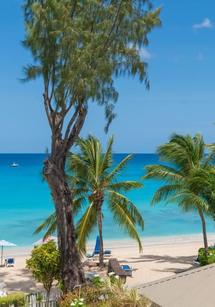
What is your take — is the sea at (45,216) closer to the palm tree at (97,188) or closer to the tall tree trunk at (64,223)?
the palm tree at (97,188)

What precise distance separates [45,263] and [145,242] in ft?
63.4

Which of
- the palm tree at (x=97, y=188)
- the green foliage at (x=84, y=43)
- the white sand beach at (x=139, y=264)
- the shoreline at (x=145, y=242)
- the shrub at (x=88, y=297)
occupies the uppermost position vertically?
the green foliage at (x=84, y=43)

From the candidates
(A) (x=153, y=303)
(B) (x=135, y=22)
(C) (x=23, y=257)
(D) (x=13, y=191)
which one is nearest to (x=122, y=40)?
(B) (x=135, y=22)

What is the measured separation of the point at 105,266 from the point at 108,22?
10677 millimetres

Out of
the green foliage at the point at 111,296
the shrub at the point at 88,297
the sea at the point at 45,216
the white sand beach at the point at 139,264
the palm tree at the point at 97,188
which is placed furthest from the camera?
the sea at the point at 45,216

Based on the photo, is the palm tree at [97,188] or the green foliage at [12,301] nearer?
the green foliage at [12,301]

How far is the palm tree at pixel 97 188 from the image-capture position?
55.0 feet

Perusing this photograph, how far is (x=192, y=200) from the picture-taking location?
16656mm

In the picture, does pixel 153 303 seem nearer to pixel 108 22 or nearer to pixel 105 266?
pixel 108 22

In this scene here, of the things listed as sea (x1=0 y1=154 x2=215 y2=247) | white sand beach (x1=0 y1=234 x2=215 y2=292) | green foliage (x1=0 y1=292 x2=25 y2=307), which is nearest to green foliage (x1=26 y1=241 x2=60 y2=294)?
green foliage (x1=0 y1=292 x2=25 y2=307)

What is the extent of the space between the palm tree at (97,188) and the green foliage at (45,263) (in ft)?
10.6

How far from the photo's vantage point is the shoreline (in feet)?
87.7

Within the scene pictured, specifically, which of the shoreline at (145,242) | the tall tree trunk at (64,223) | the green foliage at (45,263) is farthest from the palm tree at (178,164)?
the shoreline at (145,242)

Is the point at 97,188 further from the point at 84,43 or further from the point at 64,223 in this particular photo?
the point at 84,43
